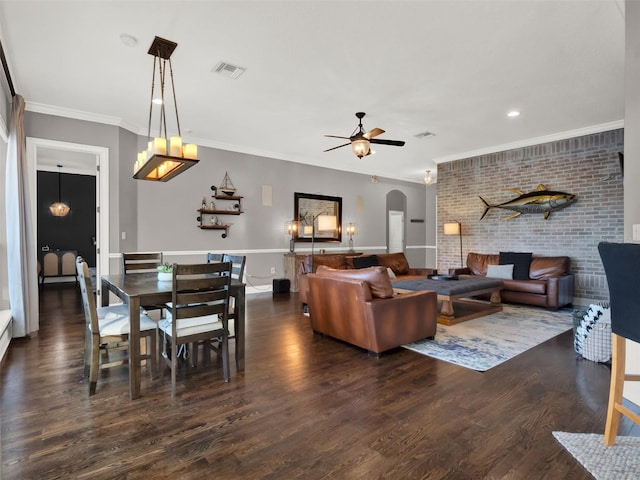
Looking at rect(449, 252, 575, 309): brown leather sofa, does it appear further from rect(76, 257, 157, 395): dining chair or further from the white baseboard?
the white baseboard

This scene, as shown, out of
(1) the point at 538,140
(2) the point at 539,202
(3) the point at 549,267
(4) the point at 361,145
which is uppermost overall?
(1) the point at 538,140

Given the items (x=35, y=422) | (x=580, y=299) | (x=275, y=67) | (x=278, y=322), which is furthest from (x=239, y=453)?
(x=580, y=299)

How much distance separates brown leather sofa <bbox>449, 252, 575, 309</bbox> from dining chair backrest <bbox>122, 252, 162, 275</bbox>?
210 inches

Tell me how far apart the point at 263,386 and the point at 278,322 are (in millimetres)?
1978

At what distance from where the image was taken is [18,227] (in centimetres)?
392

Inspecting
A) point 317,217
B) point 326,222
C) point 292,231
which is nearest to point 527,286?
point 326,222

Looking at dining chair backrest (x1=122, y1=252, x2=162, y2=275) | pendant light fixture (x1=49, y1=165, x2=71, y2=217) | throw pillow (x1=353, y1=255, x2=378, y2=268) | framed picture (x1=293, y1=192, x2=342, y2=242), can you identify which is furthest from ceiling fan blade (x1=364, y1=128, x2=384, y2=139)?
pendant light fixture (x1=49, y1=165, x2=71, y2=217)

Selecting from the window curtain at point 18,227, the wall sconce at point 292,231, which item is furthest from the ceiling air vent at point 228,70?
the wall sconce at point 292,231

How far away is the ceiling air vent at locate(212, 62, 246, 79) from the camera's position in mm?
3555

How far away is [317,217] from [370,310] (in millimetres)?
4874

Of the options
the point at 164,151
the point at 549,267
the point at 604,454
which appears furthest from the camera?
the point at 549,267

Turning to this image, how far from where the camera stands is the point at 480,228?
23.4ft

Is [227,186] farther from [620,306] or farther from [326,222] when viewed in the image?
[620,306]

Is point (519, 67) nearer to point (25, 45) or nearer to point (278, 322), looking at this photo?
point (278, 322)
